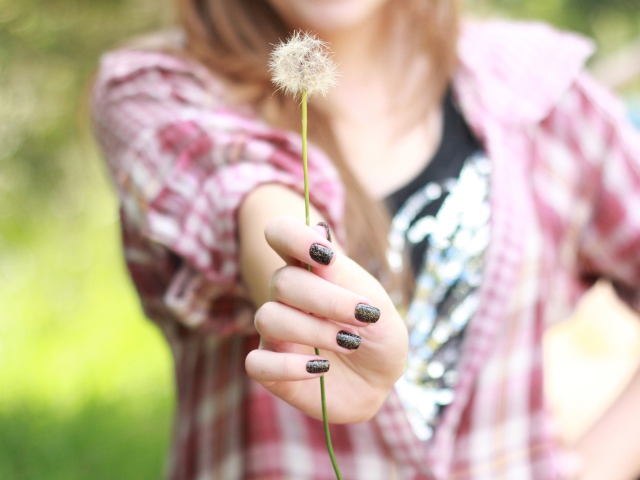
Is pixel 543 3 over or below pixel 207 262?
over

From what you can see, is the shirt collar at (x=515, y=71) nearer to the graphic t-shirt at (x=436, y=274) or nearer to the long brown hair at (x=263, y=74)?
the graphic t-shirt at (x=436, y=274)

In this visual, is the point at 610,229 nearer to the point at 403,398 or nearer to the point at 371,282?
the point at 403,398

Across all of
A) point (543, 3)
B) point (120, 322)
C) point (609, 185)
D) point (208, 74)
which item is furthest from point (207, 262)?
point (543, 3)

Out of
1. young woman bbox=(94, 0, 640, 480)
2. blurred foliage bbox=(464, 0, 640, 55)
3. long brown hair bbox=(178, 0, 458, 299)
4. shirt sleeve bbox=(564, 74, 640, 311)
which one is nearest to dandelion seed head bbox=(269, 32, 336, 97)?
young woman bbox=(94, 0, 640, 480)

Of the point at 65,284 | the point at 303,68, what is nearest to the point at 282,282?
the point at 303,68

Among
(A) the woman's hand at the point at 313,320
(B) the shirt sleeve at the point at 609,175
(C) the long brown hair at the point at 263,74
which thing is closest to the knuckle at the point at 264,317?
(A) the woman's hand at the point at 313,320

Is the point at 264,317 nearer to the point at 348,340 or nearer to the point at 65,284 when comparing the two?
the point at 348,340

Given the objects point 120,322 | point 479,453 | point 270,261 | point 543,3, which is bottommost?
point 479,453
